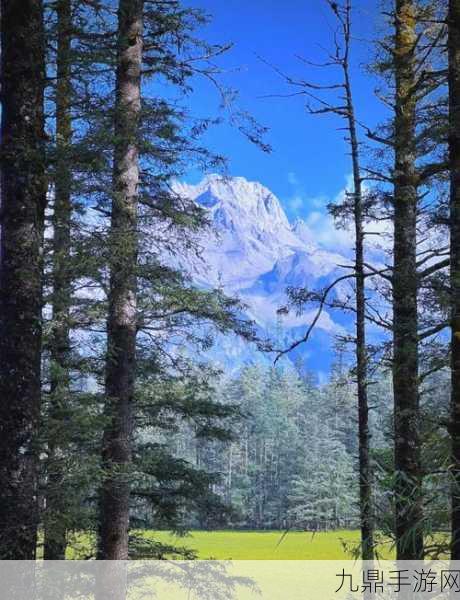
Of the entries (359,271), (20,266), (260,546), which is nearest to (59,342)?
(20,266)

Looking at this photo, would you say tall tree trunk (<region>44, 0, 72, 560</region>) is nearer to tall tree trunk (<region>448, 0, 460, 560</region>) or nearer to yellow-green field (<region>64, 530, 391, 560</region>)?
tall tree trunk (<region>448, 0, 460, 560</region>)

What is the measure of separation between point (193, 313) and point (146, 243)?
0.93 metres

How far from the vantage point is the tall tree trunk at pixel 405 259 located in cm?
535

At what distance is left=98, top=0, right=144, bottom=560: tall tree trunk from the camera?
5.71 m

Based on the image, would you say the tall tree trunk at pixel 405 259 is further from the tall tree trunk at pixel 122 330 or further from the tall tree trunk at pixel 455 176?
the tall tree trunk at pixel 122 330

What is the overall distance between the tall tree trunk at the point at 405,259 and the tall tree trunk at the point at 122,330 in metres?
2.50

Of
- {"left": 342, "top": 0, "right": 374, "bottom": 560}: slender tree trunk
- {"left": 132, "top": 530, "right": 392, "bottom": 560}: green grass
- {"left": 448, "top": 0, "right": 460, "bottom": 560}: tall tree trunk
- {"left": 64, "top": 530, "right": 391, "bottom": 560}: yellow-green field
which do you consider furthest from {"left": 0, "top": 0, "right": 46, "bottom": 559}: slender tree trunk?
{"left": 132, "top": 530, "right": 392, "bottom": 560}: green grass

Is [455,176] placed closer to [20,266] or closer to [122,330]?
Result: [20,266]

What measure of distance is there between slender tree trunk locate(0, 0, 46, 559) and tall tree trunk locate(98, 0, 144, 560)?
1.78 meters

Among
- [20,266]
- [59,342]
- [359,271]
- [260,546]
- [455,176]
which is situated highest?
[359,271]

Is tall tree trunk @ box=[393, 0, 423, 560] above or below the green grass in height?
above

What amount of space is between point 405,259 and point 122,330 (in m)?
2.89

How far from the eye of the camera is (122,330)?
5957mm

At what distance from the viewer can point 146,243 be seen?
6461 millimetres
